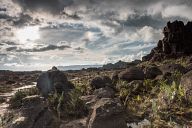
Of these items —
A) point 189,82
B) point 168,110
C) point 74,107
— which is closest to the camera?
point 168,110

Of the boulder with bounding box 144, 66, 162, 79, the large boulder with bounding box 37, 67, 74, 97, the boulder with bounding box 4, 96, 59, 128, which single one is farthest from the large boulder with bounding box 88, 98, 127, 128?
the boulder with bounding box 144, 66, 162, 79

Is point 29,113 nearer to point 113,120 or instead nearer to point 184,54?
point 113,120

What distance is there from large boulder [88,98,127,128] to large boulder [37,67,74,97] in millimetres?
15505

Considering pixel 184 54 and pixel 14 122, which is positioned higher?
pixel 184 54

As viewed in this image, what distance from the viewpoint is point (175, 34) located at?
10544cm

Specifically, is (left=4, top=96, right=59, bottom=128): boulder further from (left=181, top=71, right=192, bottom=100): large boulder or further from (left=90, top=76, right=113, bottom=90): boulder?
(left=90, top=76, right=113, bottom=90): boulder

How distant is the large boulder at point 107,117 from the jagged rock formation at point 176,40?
3533 inches

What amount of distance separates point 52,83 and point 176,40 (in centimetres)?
7965

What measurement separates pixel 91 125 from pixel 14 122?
3767 millimetres

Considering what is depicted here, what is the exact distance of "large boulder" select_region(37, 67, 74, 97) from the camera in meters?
30.8

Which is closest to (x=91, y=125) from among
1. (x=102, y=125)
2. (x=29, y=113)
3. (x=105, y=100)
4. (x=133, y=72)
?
(x=102, y=125)

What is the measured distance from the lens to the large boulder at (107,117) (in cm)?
1438

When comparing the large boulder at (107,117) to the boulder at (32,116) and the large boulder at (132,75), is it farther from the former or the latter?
the large boulder at (132,75)

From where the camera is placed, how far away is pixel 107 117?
1449 cm
